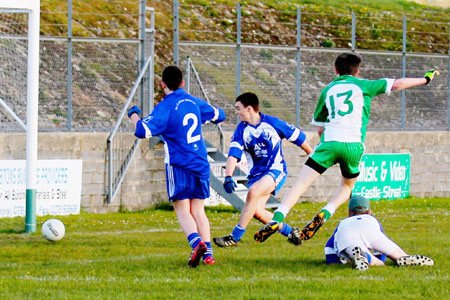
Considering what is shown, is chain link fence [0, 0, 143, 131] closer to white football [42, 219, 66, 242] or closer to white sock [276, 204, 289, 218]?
white football [42, 219, 66, 242]

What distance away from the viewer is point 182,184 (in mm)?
9625

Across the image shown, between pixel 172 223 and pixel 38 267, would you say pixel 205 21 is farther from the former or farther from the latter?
pixel 38 267

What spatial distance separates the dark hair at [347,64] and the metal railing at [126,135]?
25.8 ft

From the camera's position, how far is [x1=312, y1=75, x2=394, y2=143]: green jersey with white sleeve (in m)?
9.69

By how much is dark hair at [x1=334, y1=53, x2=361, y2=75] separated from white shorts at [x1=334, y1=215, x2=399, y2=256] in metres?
1.74

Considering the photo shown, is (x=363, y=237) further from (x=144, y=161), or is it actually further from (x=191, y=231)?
(x=144, y=161)

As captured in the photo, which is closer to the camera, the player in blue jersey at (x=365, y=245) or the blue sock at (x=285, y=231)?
the player in blue jersey at (x=365, y=245)

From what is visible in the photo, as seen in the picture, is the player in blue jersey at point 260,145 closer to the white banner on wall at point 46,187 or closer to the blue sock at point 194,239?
the blue sock at point 194,239

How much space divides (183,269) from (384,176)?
507 inches

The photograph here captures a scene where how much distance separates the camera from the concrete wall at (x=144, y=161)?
16422mm

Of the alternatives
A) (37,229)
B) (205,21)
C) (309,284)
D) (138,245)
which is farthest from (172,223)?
(205,21)

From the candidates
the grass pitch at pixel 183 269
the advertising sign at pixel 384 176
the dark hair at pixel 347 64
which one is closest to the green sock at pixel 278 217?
the grass pitch at pixel 183 269

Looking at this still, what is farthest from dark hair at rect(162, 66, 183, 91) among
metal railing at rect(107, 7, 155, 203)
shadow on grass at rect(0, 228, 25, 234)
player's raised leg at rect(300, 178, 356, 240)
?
metal railing at rect(107, 7, 155, 203)

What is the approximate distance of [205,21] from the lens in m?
33.0
